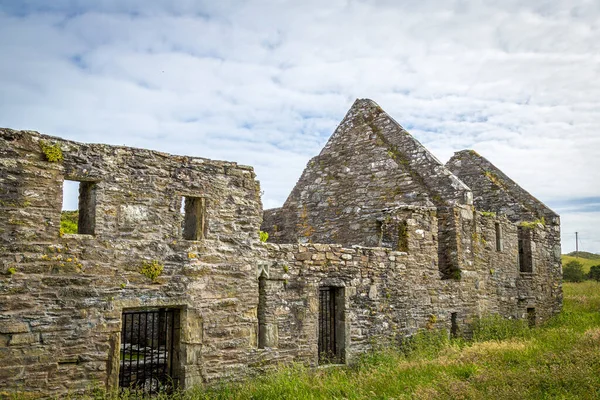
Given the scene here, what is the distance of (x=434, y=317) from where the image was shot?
12.7 meters

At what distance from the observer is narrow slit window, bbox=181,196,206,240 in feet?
28.2

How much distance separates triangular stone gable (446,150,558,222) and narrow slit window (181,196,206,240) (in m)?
13.6

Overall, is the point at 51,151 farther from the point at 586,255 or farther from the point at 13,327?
the point at 586,255

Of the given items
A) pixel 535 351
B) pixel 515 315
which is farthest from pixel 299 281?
pixel 515 315

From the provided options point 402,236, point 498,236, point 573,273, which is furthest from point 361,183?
point 573,273

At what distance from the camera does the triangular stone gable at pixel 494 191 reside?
63.6ft

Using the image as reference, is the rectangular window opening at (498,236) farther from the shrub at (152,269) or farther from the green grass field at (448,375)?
the shrub at (152,269)

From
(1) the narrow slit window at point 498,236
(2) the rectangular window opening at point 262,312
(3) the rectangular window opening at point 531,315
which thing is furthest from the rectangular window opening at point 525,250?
(2) the rectangular window opening at point 262,312

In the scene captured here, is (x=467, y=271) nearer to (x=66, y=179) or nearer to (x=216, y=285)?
(x=216, y=285)

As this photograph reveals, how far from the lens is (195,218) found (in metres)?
8.63

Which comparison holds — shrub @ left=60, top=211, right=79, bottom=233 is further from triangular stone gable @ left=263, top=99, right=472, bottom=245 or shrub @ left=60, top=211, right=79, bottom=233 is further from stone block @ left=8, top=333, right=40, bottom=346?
triangular stone gable @ left=263, top=99, right=472, bottom=245

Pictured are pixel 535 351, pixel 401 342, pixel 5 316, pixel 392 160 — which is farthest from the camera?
pixel 392 160

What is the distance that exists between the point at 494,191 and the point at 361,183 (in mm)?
6650

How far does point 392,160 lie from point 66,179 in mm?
10009
